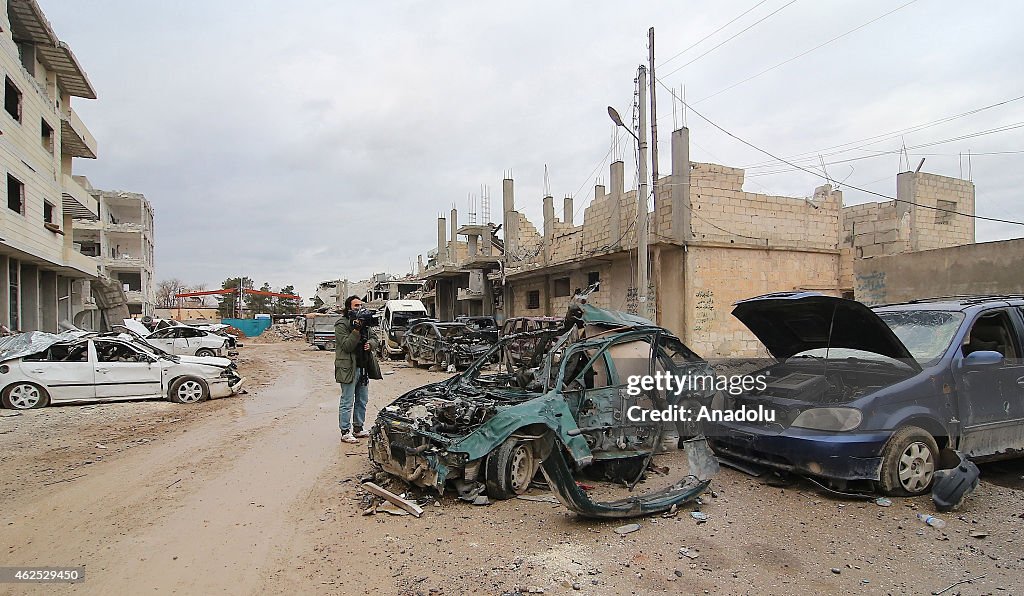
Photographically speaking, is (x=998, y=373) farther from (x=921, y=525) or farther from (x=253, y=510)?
(x=253, y=510)

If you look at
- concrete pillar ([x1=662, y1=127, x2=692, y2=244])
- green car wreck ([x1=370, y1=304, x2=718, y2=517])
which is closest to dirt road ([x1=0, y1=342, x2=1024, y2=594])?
green car wreck ([x1=370, y1=304, x2=718, y2=517])

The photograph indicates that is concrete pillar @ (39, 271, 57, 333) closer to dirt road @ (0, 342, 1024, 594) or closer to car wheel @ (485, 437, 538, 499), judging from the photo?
dirt road @ (0, 342, 1024, 594)

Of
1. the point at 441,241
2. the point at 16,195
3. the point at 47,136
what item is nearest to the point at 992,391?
the point at 16,195

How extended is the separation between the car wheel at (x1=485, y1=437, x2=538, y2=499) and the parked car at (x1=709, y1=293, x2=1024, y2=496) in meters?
2.07

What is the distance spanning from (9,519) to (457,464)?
389 cm

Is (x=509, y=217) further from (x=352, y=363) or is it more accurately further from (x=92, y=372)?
(x=352, y=363)

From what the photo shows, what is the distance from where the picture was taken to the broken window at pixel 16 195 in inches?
637

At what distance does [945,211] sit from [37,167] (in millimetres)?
28365

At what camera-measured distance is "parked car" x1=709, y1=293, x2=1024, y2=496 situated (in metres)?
4.80

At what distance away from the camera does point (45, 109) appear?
19.0 meters

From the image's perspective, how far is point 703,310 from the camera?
14062 mm

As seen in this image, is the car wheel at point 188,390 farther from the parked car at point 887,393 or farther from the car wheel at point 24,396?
the parked car at point 887,393

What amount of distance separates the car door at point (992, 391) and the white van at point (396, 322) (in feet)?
51.6

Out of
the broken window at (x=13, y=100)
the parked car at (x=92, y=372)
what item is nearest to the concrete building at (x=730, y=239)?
the parked car at (x=92, y=372)
